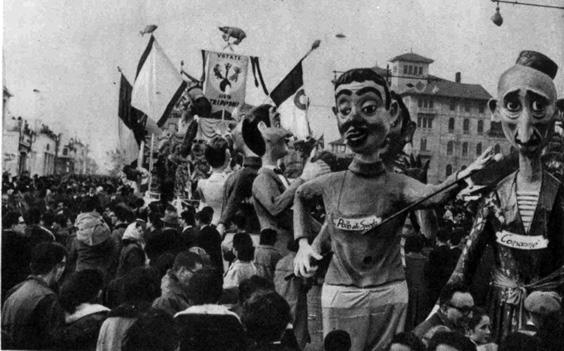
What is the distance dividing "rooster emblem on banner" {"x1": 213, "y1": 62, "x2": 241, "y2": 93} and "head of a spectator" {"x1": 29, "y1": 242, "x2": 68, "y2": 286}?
298 cm

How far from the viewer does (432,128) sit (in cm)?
665

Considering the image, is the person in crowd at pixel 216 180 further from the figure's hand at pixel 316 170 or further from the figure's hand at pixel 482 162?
the figure's hand at pixel 482 162

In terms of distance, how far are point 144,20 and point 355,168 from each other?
284 cm

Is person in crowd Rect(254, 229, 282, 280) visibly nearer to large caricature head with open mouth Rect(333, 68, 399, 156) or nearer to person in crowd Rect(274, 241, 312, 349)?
→ person in crowd Rect(274, 241, 312, 349)

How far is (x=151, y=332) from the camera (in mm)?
4562

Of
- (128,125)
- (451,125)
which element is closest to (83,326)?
(451,125)

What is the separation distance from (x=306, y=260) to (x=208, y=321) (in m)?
1.06

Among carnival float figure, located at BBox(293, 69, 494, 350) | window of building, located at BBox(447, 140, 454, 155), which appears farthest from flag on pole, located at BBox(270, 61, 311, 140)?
carnival float figure, located at BBox(293, 69, 494, 350)

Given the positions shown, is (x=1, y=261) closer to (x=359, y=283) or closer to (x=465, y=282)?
(x=359, y=283)

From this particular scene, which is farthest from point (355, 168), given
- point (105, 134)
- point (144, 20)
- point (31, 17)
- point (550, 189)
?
point (105, 134)

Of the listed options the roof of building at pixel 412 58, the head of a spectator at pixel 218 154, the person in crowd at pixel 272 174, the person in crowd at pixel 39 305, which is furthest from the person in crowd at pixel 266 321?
the head of a spectator at pixel 218 154

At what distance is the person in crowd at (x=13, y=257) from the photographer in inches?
263

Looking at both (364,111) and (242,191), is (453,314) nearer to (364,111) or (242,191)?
(364,111)

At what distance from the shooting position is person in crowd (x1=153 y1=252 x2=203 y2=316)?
516 centimetres
